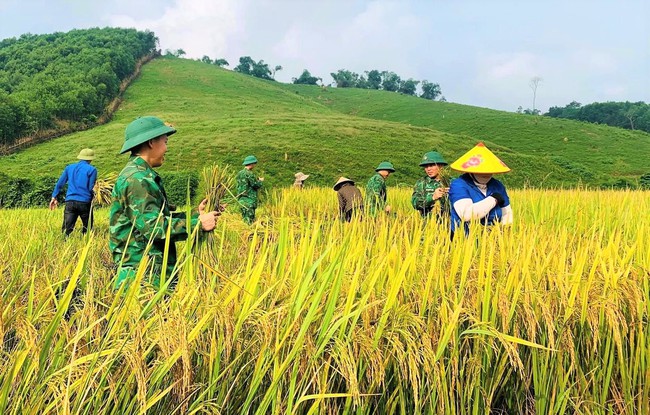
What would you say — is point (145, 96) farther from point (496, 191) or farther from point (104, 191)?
point (496, 191)

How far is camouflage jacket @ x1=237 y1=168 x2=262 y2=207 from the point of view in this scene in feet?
25.3

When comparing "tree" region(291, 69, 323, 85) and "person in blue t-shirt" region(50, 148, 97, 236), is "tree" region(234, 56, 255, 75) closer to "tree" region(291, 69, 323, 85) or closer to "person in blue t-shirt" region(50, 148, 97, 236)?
"tree" region(291, 69, 323, 85)

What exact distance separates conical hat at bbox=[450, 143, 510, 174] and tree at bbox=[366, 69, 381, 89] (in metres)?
103

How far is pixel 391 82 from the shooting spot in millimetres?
101375

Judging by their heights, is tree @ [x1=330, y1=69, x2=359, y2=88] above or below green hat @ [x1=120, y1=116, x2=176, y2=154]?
above

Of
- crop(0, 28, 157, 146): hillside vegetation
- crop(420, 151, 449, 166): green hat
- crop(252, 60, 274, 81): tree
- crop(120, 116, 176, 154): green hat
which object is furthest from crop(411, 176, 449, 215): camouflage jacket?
crop(252, 60, 274, 81): tree

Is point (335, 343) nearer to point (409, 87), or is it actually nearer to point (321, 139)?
point (321, 139)

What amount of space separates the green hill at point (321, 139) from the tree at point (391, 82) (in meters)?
42.7

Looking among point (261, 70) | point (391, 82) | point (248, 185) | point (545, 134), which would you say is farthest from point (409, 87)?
point (248, 185)

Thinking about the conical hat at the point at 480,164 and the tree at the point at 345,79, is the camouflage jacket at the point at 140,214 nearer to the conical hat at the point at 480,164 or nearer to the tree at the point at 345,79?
the conical hat at the point at 480,164

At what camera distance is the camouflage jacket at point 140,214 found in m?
2.38

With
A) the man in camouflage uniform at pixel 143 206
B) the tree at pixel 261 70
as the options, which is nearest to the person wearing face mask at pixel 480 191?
the man in camouflage uniform at pixel 143 206

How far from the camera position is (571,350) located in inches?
68.2

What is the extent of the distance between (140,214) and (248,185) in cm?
545
